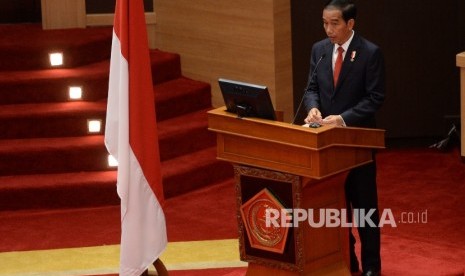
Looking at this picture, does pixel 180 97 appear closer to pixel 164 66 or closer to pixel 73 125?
pixel 164 66

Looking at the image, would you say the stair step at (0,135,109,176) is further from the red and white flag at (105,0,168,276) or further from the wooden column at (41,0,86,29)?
the red and white flag at (105,0,168,276)

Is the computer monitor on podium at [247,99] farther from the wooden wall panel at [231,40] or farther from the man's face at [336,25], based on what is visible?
the wooden wall panel at [231,40]

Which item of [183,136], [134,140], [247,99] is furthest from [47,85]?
[247,99]

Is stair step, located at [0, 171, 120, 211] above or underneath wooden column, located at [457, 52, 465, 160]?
underneath

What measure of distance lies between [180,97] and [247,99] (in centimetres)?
364

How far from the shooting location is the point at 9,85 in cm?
853

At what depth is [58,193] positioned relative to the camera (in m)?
7.82

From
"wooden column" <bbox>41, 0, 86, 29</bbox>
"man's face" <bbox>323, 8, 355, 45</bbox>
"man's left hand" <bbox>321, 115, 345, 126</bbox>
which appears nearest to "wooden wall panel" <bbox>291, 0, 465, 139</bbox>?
"wooden column" <bbox>41, 0, 86, 29</bbox>

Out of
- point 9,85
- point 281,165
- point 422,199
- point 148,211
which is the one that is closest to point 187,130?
point 9,85

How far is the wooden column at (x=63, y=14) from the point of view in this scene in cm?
952

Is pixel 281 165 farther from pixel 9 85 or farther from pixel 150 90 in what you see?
pixel 9 85

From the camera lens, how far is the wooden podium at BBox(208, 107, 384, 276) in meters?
5.22

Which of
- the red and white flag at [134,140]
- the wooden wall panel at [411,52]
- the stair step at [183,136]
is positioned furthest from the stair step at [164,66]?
the red and white flag at [134,140]

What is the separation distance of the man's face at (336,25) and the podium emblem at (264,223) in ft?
2.83
